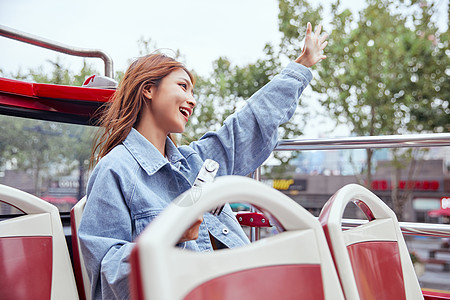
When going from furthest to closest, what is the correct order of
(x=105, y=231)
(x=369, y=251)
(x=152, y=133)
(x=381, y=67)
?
(x=381, y=67) < (x=152, y=133) < (x=105, y=231) < (x=369, y=251)

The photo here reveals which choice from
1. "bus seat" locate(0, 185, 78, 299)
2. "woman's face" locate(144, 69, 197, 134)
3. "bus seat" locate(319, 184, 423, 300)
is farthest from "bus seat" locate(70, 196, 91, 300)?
"bus seat" locate(319, 184, 423, 300)

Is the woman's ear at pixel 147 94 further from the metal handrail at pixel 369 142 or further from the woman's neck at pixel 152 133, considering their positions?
the metal handrail at pixel 369 142

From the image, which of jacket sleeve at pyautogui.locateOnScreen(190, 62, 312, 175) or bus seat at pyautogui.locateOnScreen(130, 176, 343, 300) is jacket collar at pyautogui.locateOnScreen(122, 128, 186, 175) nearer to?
jacket sleeve at pyautogui.locateOnScreen(190, 62, 312, 175)

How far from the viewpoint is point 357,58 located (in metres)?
7.18

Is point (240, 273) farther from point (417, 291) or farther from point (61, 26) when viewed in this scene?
point (61, 26)

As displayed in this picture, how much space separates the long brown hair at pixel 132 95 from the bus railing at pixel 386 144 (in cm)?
58

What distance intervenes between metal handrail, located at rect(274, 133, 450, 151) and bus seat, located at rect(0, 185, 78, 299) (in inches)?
33.8

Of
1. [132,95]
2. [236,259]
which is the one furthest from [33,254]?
[236,259]

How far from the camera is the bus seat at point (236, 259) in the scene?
34cm

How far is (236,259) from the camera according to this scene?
0.43m

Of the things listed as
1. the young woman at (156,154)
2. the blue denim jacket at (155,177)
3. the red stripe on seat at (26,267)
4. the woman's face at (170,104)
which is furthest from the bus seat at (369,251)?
the red stripe on seat at (26,267)

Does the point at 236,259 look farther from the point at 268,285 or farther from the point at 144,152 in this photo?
the point at 144,152

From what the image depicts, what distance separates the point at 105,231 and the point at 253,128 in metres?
0.61

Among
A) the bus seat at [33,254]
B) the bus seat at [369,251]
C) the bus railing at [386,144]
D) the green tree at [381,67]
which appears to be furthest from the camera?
the green tree at [381,67]
